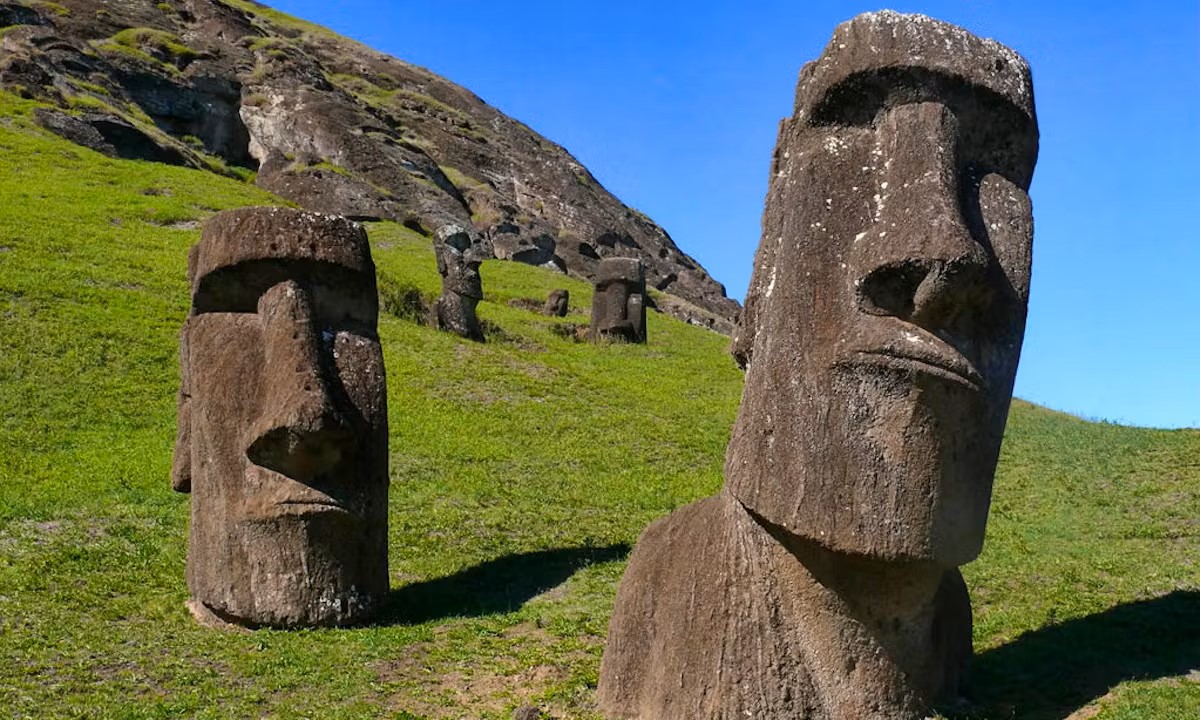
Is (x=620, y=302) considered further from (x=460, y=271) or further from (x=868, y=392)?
(x=868, y=392)

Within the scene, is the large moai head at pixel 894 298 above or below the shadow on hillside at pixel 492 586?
above

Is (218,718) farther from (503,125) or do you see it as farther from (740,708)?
(503,125)

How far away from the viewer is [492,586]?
10547 millimetres

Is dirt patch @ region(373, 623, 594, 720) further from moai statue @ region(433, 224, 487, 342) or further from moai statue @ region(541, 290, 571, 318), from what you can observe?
moai statue @ region(541, 290, 571, 318)

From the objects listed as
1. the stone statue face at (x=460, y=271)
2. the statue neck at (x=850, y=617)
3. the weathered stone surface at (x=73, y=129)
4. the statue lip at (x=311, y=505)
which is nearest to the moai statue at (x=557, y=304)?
the stone statue face at (x=460, y=271)

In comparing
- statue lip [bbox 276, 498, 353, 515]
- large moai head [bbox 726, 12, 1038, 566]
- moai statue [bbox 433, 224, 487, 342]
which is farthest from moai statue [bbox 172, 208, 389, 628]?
moai statue [bbox 433, 224, 487, 342]

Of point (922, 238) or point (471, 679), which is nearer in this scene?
point (922, 238)

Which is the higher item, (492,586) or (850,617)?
(850,617)

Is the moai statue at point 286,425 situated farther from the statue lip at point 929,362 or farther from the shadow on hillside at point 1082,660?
the statue lip at point 929,362

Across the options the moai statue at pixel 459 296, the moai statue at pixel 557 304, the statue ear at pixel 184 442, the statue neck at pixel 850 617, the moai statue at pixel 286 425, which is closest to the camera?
the statue neck at pixel 850 617

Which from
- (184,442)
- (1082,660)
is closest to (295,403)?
(184,442)

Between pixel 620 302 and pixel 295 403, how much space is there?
69.5 ft

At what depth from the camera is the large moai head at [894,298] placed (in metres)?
5.41

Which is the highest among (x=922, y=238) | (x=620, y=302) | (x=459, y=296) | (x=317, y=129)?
(x=317, y=129)
